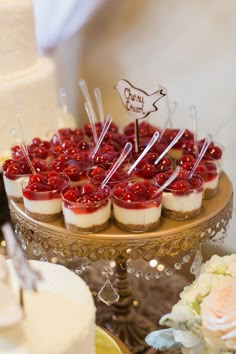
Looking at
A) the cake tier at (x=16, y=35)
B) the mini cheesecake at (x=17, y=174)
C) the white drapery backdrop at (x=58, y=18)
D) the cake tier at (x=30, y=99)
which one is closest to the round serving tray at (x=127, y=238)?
the mini cheesecake at (x=17, y=174)

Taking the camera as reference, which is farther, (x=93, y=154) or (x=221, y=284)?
(x=93, y=154)

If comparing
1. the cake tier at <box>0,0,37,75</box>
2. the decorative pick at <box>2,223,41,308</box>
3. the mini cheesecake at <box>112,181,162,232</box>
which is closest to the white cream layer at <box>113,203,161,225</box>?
the mini cheesecake at <box>112,181,162,232</box>

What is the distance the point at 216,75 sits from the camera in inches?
71.5

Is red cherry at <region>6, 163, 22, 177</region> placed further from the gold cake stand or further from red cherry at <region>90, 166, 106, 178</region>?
red cherry at <region>90, 166, 106, 178</region>

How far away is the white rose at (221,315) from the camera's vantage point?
2.80 ft

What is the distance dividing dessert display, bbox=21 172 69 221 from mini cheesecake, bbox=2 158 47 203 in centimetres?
7

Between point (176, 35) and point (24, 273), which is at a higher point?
point (176, 35)

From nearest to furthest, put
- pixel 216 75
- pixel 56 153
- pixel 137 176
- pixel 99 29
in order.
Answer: pixel 137 176, pixel 56 153, pixel 216 75, pixel 99 29

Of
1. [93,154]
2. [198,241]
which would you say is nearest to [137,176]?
[93,154]

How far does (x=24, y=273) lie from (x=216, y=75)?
1.32 metres

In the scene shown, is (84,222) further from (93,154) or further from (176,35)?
(176,35)

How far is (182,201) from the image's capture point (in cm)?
120

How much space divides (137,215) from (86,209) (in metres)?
0.12

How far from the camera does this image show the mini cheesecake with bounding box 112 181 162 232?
115 cm
